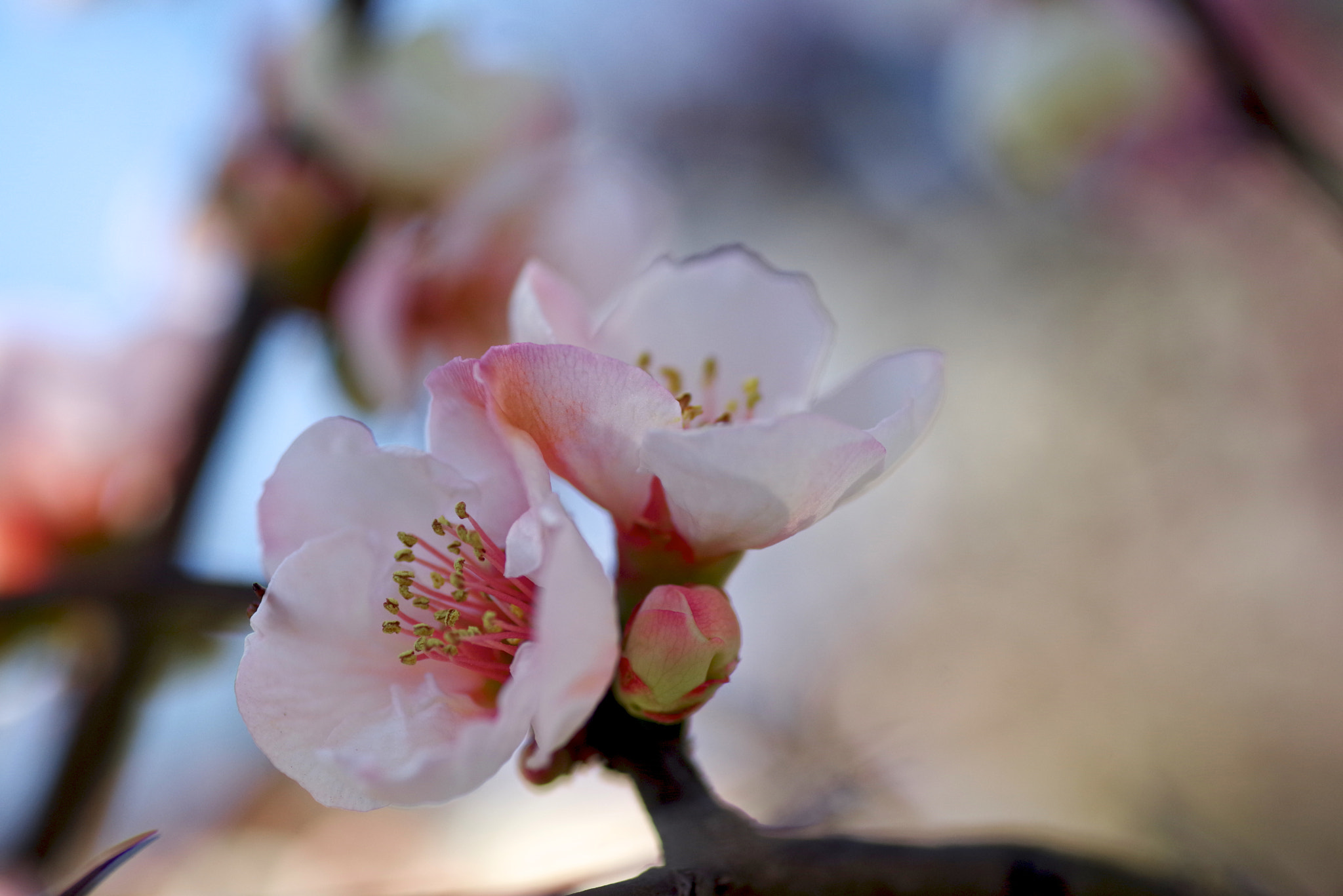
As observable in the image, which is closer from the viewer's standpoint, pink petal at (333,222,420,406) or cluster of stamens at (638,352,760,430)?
cluster of stamens at (638,352,760,430)

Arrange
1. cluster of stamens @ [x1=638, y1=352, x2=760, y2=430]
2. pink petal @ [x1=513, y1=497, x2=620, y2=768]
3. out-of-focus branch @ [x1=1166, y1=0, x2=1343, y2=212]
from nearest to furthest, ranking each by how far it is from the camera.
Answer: pink petal @ [x1=513, y1=497, x2=620, y2=768], cluster of stamens @ [x1=638, y1=352, x2=760, y2=430], out-of-focus branch @ [x1=1166, y1=0, x2=1343, y2=212]

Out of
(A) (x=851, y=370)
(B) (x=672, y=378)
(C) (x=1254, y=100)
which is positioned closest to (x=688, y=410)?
(B) (x=672, y=378)

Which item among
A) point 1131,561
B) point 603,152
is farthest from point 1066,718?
point 603,152

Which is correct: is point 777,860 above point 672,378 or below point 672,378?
below

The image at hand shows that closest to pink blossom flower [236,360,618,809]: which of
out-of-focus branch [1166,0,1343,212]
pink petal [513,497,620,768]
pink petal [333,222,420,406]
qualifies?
→ pink petal [513,497,620,768]

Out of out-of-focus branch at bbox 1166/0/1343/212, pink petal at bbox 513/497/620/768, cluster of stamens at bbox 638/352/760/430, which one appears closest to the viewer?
pink petal at bbox 513/497/620/768

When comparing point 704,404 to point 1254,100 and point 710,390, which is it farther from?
point 1254,100

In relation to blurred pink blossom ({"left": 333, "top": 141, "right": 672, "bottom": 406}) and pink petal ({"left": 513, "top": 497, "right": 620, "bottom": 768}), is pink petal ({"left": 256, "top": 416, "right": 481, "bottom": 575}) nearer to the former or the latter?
pink petal ({"left": 513, "top": 497, "right": 620, "bottom": 768})

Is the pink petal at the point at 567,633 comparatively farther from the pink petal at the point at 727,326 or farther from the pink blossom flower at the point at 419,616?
the pink petal at the point at 727,326
